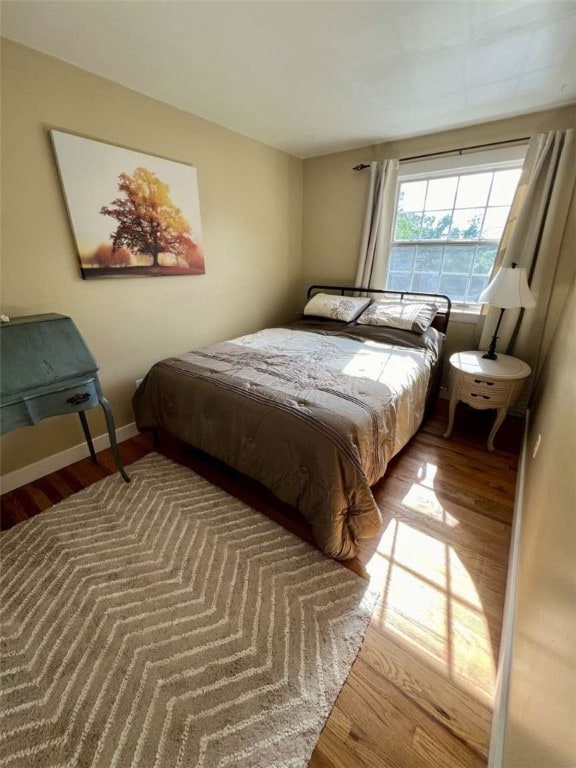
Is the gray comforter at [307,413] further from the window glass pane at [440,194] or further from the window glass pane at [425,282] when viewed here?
the window glass pane at [440,194]

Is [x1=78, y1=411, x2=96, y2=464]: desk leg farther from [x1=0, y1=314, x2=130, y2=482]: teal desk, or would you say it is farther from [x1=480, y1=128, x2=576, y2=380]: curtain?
[x1=480, y1=128, x2=576, y2=380]: curtain

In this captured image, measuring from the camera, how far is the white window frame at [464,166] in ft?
7.73

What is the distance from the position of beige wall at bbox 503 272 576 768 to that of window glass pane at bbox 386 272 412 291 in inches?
81.7

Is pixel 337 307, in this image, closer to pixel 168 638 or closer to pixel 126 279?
pixel 126 279

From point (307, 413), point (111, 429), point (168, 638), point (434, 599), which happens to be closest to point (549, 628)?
point (434, 599)

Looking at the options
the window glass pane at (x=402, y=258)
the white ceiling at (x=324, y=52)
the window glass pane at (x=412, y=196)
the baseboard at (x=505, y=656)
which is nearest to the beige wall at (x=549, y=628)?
the baseboard at (x=505, y=656)

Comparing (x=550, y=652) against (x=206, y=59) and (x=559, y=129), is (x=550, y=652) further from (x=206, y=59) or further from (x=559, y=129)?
(x=559, y=129)

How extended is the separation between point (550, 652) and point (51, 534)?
2037 millimetres

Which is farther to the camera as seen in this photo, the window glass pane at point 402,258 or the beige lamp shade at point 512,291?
the window glass pane at point 402,258

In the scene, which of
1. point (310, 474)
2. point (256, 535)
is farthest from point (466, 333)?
point (256, 535)

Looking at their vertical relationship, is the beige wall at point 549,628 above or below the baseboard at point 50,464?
above

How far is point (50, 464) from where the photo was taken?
207 cm

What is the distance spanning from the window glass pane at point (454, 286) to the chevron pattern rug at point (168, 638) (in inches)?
99.0

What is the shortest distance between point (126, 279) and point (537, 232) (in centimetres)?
298
